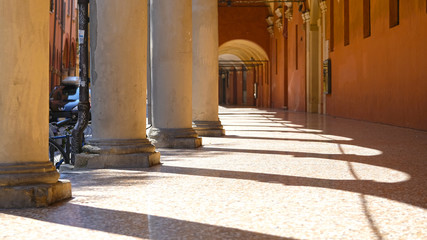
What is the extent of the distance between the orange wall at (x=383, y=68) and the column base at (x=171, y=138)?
6.44m

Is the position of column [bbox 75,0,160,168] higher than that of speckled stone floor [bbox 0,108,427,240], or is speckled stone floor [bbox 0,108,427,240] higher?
column [bbox 75,0,160,168]

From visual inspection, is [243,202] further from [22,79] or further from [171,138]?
[171,138]

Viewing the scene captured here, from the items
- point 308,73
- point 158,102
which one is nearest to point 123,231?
point 158,102

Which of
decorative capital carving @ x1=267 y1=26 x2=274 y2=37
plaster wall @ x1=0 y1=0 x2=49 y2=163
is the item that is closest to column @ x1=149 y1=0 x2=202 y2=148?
plaster wall @ x1=0 y1=0 x2=49 y2=163

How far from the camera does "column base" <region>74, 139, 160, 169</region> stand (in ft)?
23.8

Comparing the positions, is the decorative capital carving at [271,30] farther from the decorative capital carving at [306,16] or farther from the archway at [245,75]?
Result: the decorative capital carving at [306,16]

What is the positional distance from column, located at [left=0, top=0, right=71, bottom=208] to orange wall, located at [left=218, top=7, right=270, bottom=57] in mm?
37927

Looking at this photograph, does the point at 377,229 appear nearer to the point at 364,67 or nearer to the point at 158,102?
the point at 158,102

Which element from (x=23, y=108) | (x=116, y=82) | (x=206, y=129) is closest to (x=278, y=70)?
(x=206, y=129)

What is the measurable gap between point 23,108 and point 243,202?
181 cm

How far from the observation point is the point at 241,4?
4191 centimetres

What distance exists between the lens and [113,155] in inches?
286

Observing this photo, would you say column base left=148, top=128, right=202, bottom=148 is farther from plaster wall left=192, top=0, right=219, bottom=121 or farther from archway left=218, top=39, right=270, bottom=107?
archway left=218, top=39, right=270, bottom=107

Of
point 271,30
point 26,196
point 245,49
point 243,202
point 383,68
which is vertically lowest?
point 243,202
